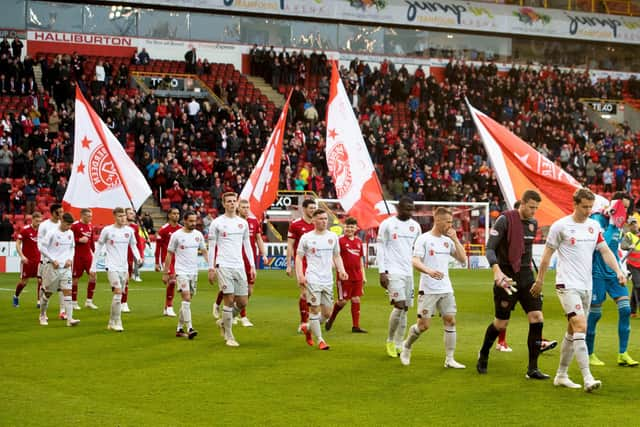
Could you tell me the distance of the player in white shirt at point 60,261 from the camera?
716 inches

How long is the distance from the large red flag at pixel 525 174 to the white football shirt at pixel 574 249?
7.46 metres

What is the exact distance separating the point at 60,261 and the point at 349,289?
5.26 m

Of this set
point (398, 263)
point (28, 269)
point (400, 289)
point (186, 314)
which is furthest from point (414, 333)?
point (28, 269)

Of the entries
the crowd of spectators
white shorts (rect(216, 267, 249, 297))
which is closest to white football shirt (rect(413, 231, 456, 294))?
white shorts (rect(216, 267, 249, 297))

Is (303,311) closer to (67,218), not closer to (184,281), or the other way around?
(184,281)

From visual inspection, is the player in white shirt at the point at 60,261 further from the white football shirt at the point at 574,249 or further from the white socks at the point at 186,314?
the white football shirt at the point at 574,249

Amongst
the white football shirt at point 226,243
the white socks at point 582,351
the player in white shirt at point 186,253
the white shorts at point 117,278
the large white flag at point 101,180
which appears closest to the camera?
the white socks at point 582,351

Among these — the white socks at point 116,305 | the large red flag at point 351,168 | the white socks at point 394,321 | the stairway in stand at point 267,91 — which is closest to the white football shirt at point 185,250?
the white socks at point 116,305

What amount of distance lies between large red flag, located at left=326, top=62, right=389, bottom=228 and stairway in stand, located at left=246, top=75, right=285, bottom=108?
80.0 ft

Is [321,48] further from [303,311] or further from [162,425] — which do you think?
[162,425]

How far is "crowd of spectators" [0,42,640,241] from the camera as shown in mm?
38062

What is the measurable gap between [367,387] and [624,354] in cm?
378

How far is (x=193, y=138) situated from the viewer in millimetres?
41438

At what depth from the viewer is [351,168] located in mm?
23672
